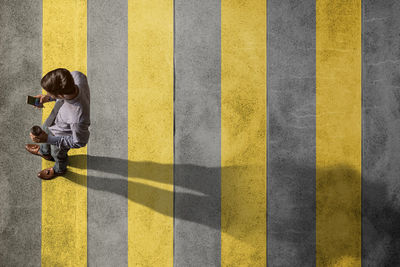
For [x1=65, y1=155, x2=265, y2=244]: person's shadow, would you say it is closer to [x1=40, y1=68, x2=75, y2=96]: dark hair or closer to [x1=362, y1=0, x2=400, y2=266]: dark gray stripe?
[x1=40, y1=68, x2=75, y2=96]: dark hair

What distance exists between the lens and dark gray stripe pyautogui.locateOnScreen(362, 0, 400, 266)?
324 centimetres

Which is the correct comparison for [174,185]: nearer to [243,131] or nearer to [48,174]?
[243,131]

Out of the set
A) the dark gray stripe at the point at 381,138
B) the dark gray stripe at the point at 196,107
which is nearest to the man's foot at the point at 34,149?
the dark gray stripe at the point at 196,107

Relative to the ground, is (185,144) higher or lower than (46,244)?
higher

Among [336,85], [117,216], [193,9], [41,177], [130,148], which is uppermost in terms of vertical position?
[193,9]

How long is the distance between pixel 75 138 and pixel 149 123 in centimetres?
98

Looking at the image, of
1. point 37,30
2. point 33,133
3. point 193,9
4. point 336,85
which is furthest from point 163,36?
point 336,85

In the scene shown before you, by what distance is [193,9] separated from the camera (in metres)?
3.32

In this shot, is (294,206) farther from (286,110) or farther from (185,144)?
(185,144)

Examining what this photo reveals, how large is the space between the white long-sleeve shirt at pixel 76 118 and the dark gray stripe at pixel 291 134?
2116 mm

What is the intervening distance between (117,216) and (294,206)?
7.25ft

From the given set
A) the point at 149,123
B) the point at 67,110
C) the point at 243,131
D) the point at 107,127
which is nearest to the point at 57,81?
the point at 67,110

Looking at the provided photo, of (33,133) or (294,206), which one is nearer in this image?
(33,133)

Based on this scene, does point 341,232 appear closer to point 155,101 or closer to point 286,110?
point 286,110
